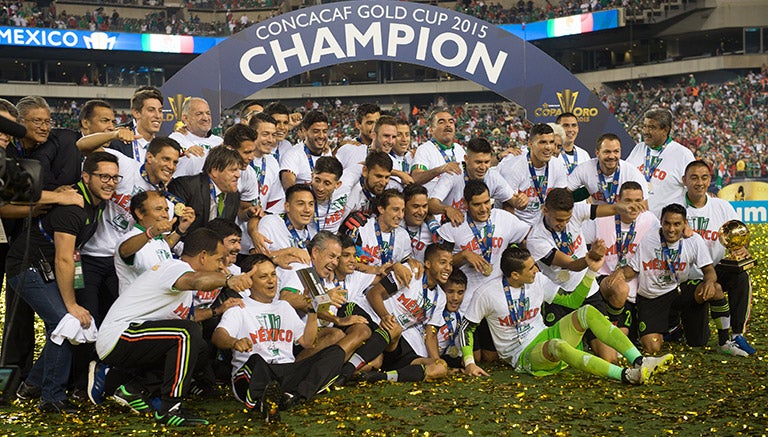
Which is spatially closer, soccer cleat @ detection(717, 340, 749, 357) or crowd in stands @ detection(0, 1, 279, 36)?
soccer cleat @ detection(717, 340, 749, 357)

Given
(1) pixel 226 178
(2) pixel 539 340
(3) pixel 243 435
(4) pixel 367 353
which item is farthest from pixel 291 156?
(3) pixel 243 435

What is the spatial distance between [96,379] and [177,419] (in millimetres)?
849

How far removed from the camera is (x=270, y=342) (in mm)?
5984

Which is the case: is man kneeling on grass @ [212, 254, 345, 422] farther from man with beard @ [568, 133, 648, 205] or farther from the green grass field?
man with beard @ [568, 133, 648, 205]

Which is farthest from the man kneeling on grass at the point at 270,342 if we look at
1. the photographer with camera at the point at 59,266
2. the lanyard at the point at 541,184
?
the lanyard at the point at 541,184

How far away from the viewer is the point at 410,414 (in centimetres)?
557

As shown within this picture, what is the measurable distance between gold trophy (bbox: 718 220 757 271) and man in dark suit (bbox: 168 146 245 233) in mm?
3969

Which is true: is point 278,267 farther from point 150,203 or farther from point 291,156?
point 291,156

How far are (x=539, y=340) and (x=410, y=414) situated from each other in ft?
5.34

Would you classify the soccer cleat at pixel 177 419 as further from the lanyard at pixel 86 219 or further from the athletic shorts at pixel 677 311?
the athletic shorts at pixel 677 311

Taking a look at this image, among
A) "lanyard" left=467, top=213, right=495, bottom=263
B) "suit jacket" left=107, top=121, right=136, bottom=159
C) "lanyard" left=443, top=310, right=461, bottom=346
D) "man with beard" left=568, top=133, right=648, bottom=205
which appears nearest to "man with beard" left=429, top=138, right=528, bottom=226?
"lanyard" left=467, top=213, right=495, bottom=263

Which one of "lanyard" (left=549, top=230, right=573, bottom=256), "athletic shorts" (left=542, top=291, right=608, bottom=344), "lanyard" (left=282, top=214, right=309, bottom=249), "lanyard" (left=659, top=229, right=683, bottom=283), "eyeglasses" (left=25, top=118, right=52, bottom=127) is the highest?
"eyeglasses" (left=25, top=118, right=52, bottom=127)

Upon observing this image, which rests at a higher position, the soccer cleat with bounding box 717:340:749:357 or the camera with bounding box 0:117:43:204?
the camera with bounding box 0:117:43:204

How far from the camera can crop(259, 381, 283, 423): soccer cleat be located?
5367 mm
